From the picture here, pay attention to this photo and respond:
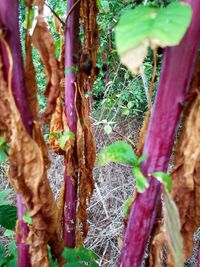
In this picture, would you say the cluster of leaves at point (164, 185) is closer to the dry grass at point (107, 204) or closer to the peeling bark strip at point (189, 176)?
the peeling bark strip at point (189, 176)

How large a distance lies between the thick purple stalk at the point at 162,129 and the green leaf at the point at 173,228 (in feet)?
0.14

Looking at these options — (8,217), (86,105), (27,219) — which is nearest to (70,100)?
(86,105)

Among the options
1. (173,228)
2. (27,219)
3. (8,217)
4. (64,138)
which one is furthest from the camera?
(64,138)

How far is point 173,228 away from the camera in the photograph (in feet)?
1.51

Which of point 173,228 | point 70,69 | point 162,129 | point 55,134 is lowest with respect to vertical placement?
point 173,228

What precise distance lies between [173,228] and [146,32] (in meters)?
0.25

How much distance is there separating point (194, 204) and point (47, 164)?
0.23m

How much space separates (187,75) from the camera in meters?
0.46

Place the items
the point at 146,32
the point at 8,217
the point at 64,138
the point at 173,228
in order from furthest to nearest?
1. the point at 64,138
2. the point at 8,217
3. the point at 173,228
4. the point at 146,32

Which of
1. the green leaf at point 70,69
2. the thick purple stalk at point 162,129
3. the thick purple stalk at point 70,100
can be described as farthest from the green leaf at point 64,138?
the thick purple stalk at point 162,129

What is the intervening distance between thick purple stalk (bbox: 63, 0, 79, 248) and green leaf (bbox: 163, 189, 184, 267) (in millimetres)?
626

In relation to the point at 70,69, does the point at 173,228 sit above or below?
below

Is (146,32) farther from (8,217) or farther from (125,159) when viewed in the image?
(8,217)

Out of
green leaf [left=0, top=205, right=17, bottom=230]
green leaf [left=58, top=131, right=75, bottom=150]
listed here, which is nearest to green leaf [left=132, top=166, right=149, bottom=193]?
green leaf [left=0, top=205, right=17, bottom=230]
